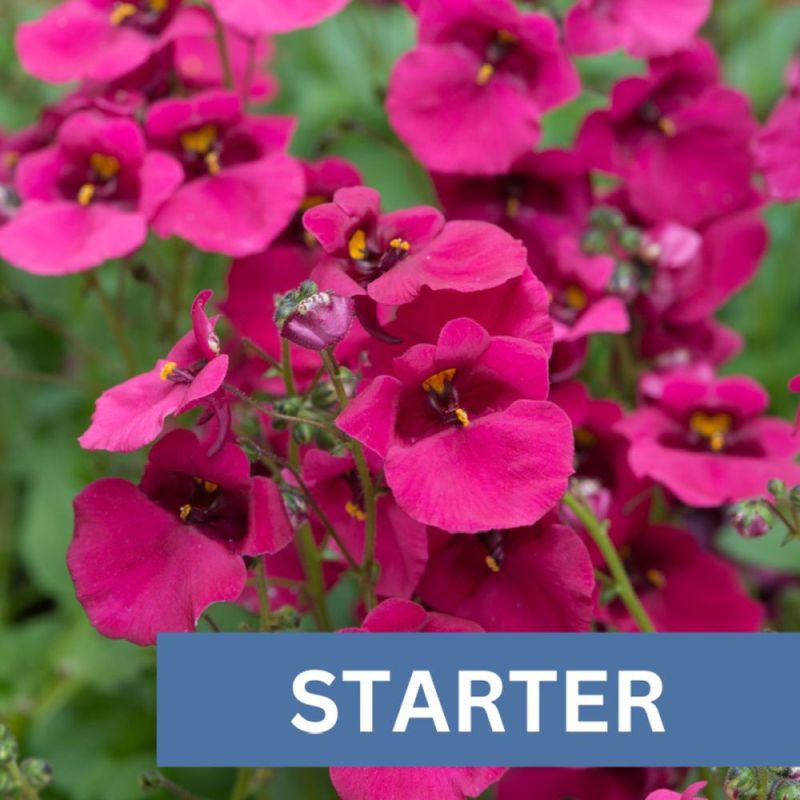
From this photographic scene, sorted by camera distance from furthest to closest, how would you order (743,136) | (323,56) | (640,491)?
1. (323,56)
2. (743,136)
3. (640,491)

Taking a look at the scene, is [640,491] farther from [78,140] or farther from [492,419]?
[78,140]

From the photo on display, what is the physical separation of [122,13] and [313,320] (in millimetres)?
502

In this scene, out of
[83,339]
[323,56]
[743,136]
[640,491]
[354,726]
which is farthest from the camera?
[323,56]

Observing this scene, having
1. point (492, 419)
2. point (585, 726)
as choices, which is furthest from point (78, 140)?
point (585, 726)

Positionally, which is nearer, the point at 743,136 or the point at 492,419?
the point at 492,419

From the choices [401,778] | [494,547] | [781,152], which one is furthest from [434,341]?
[781,152]

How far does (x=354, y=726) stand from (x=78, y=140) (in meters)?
0.51

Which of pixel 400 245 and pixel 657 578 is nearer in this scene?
pixel 400 245

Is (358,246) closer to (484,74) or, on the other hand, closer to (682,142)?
(484,74)

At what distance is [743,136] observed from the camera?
A: 3.25 ft

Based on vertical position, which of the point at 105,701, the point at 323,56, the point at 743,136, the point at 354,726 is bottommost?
the point at 105,701

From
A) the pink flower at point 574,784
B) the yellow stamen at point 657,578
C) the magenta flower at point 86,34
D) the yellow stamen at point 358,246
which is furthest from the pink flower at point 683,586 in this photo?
the magenta flower at point 86,34

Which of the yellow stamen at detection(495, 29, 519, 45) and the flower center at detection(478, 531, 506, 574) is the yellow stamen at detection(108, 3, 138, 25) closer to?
the yellow stamen at detection(495, 29, 519, 45)

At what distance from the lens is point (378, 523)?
70 centimetres
